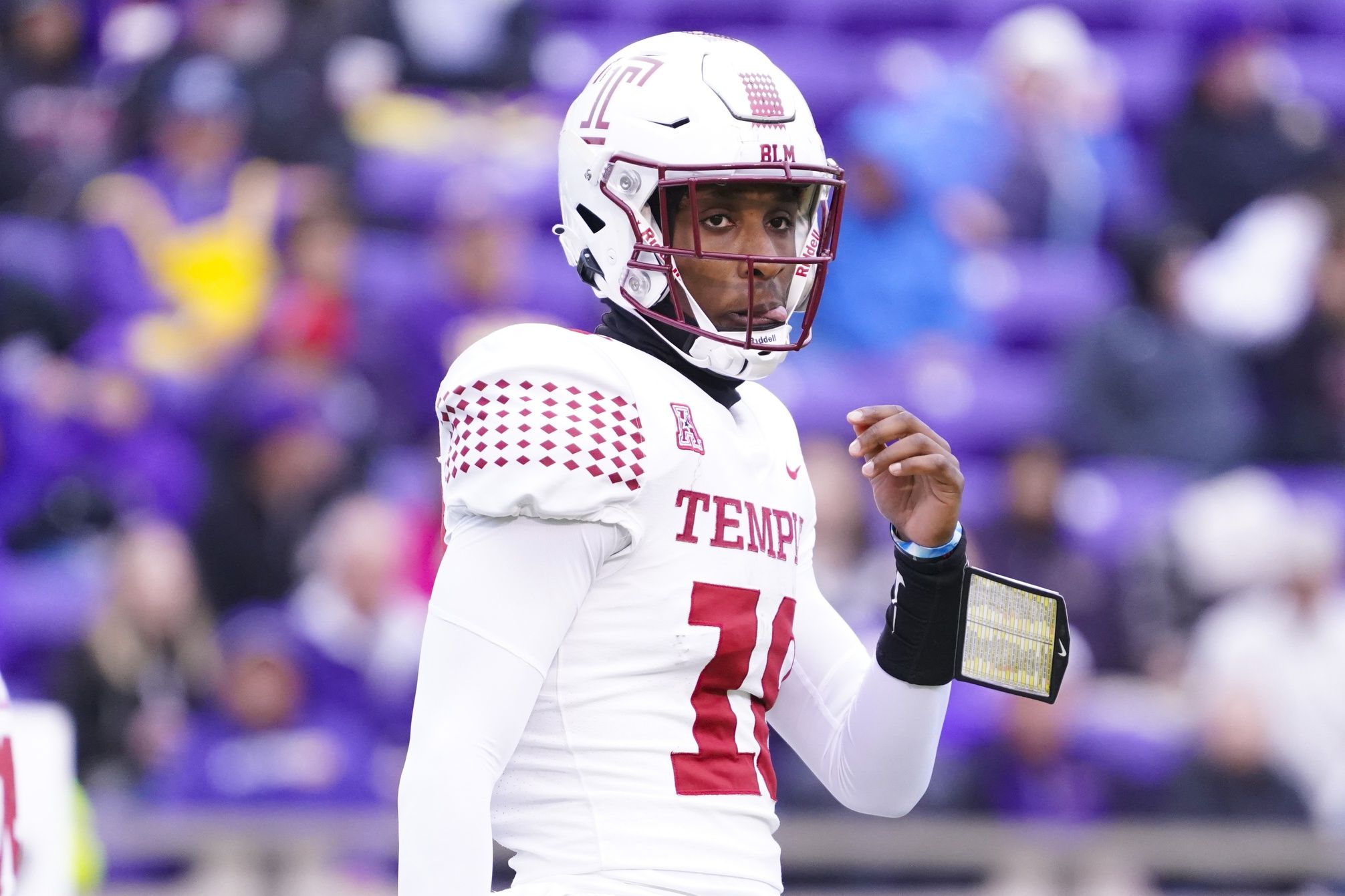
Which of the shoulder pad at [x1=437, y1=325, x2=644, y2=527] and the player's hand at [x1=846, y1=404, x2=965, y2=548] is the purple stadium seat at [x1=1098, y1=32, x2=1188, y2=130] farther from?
the shoulder pad at [x1=437, y1=325, x2=644, y2=527]

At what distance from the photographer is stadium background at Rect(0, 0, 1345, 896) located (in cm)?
569

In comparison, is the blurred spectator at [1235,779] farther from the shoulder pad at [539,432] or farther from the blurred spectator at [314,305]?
the shoulder pad at [539,432]

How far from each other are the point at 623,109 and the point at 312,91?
17.2 feet

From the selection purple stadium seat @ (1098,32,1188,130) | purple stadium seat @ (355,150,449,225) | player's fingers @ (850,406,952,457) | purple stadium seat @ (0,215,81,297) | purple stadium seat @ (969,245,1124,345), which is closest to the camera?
player's fingers @ (850,406,952,457)

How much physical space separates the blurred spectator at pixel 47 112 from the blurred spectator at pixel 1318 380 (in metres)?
4.38

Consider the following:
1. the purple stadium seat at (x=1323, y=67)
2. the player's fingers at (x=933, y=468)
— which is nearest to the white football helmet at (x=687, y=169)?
the player's fingers at (x=933, y=468)

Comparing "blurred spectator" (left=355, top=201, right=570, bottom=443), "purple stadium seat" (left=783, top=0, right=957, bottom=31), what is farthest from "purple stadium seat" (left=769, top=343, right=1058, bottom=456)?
"purple stadium seat" (left=783, top=0, right=957, bottom=31)

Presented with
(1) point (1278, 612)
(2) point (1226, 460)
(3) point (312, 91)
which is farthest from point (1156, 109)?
(3) point (312, 91)

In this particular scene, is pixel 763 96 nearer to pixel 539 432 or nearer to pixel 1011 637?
pixel 539 432

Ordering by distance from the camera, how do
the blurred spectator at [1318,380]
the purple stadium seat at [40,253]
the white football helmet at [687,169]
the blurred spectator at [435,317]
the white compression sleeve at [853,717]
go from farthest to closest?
the blurred spectator at [1318,380]
the purple stadium seat at [40,253]
the blurred spectator at [435,317]
the white compression sleeve at [853,717]
the white football helmet at [687,169]

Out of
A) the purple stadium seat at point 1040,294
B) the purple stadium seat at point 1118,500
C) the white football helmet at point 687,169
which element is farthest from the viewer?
the purple stadium seat at point 1040,294

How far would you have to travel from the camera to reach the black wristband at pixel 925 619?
2525mm

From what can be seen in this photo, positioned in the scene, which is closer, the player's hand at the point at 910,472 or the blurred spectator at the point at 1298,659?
the player's hand at the point at 910,472

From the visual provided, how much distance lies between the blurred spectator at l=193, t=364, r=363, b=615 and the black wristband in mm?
3916
